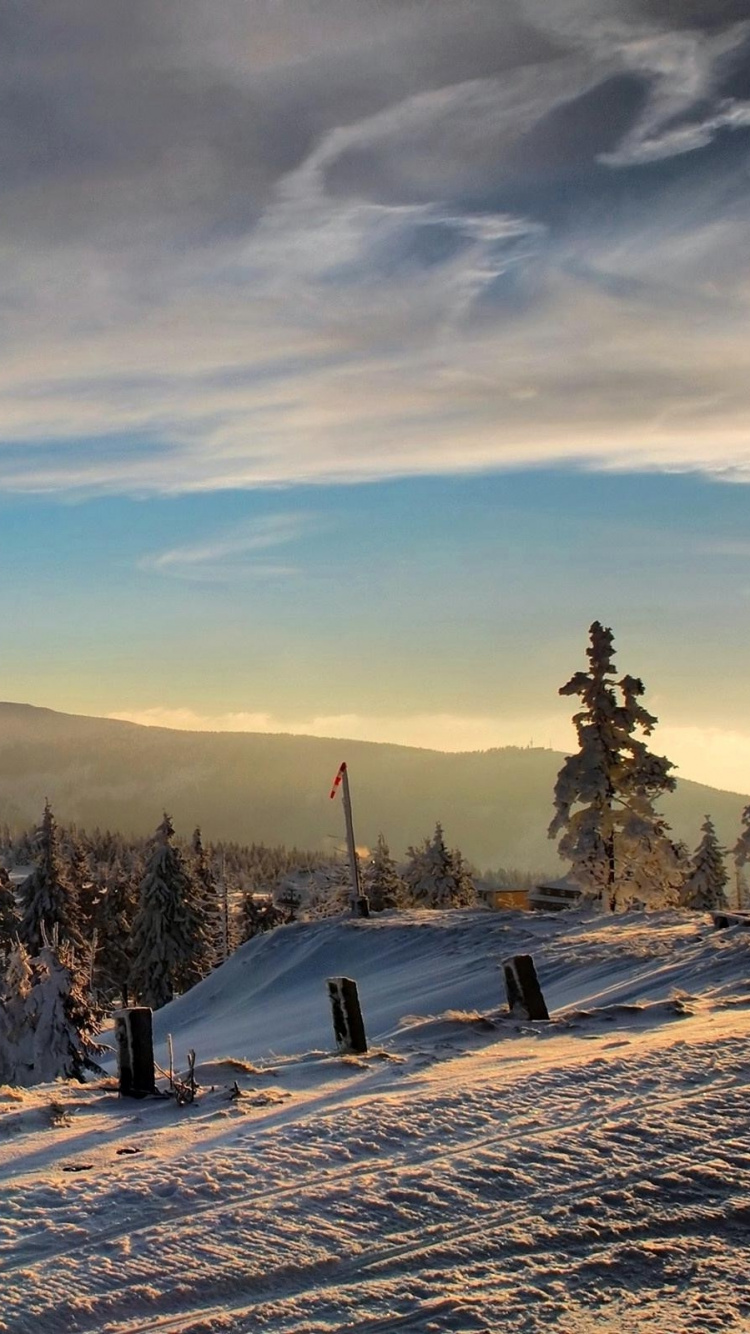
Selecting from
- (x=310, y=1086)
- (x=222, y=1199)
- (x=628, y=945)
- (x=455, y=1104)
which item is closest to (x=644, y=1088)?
(x=455, y=1104)

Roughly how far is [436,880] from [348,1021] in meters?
52.4

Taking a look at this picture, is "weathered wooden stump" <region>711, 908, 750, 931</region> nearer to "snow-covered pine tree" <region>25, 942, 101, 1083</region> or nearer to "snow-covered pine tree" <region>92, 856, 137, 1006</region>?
"snow-covered pine tree" <region>25, 942, 101, 1083</region>

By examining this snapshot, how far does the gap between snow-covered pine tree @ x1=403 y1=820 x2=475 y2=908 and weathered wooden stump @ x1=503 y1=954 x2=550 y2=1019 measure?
161 ft

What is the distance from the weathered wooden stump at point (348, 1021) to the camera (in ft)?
36.0

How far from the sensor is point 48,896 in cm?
5541

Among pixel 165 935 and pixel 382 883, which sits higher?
pixel 382 883

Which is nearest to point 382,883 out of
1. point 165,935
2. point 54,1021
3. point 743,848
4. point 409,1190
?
point 165,935

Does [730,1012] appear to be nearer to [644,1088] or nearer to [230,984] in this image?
[644,1088]

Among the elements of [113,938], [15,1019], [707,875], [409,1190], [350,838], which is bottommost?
[113,938]

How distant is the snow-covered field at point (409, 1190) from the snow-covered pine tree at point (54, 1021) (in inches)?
461

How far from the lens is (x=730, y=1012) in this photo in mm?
12539

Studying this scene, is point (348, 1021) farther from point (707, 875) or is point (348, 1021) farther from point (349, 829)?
point (707, 875)

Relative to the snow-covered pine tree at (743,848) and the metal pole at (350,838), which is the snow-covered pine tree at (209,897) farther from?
the metal pole at (350,838)

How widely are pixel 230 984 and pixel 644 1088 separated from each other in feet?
57.6
